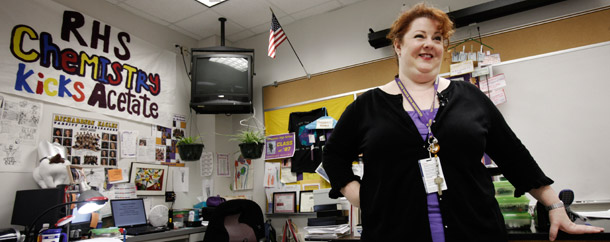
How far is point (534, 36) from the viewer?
3.24m

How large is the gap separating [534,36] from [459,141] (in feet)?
9.23

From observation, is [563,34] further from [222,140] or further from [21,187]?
[21,187]

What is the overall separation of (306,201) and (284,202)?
304mm

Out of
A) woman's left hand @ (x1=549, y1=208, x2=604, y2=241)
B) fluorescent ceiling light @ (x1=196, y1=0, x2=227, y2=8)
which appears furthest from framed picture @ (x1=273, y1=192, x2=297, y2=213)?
woman's left hand @ (x1=549, y1=208, x2=604, y2=241)

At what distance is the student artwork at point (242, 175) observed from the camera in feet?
15.4

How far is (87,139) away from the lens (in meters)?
3.53

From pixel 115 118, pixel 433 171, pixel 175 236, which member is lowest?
pixel 175 236

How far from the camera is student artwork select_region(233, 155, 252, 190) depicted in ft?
15.4

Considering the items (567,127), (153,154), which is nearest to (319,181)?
(153,154)

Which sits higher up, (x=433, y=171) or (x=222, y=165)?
(x=222, y=165)

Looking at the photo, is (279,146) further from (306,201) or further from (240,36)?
(240,36)

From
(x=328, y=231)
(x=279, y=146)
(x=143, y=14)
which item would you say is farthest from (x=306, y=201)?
(x=143, y=14)

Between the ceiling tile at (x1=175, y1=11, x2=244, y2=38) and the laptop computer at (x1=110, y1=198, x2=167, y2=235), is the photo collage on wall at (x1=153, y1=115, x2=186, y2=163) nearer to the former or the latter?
the laptop computer at (x1=110, y1=198, x2=167, y2=235)

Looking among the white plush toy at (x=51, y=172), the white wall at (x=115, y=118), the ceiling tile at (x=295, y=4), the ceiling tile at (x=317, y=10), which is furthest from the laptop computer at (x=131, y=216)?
the ceiling tile at (x=317, y=10)
